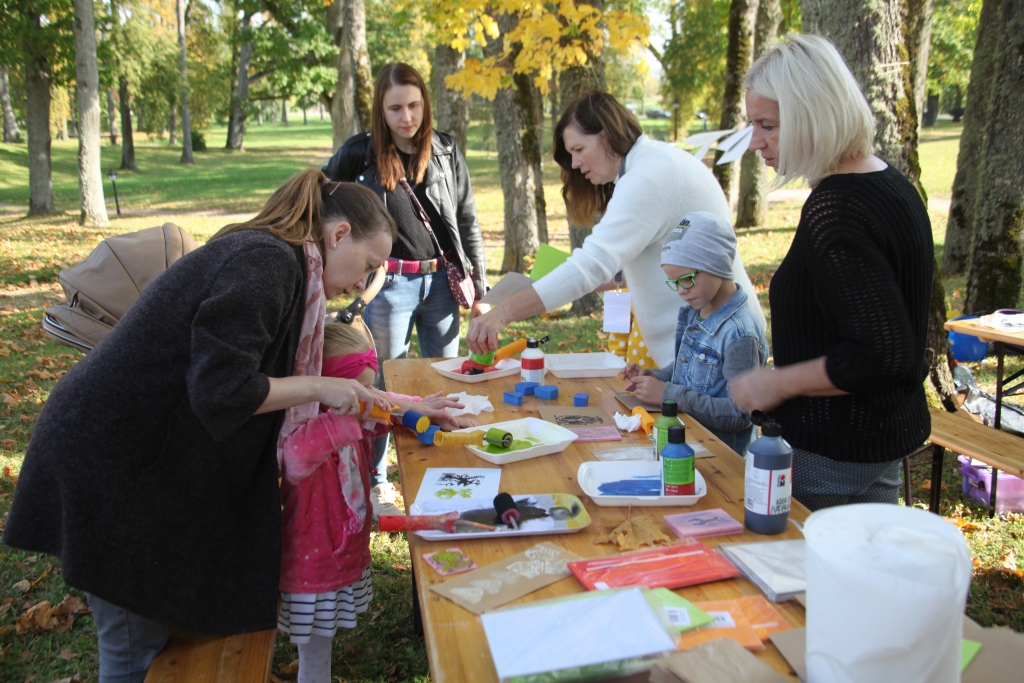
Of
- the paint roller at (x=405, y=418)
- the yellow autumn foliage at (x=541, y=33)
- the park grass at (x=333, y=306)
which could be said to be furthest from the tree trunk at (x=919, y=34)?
the paint roller at (x=405, y=418)

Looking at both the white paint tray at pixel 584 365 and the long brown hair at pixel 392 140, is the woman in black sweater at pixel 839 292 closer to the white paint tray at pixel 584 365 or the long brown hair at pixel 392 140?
the white paint tray at pixel 584 365

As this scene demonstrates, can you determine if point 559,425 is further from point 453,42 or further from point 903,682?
point 453,42

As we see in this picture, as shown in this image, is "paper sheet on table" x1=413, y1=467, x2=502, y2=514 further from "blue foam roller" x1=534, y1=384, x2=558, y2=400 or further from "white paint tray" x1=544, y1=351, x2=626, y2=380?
"white paint tray" x1=544, y1=351, x2=626, y2=380

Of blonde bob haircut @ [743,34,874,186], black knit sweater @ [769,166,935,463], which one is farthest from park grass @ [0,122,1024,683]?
blonde bob haircut @ [743,34,874,186]

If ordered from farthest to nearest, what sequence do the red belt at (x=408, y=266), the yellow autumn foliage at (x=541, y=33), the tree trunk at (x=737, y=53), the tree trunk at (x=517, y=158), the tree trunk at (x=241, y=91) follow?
1. the tree trunk at (x=241, y=91)
2. the tree trunk at (x=737, y=53)
3. the tree trunk at (x=517, y=158)
4. the yellow autumn foliage at (x=541, y=33)
5. the red belt at (x=408, y=266)

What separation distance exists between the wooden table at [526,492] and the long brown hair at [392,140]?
1.10 meters

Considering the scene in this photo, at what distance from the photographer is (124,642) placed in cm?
195

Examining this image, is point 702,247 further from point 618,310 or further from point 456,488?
point 456,488

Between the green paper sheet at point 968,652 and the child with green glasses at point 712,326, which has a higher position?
the child with green glasses at point 712,326

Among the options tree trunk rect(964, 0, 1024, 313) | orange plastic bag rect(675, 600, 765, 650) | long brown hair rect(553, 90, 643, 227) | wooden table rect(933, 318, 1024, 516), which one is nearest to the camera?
orange plastic bag rect(675, 600, 765, 650)

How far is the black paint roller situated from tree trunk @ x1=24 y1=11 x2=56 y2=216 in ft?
53.4

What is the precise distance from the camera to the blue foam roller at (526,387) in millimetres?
2925

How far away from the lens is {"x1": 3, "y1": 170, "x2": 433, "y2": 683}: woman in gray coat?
172 centimetres

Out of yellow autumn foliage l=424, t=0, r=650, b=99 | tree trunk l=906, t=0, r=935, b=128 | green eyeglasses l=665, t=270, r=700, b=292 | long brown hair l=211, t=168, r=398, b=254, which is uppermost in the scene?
tree trunk l=906, t=0, r=935, b=128
